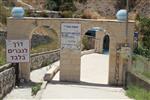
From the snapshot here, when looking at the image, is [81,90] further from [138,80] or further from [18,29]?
[18,29]

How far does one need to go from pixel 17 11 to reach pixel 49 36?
719 inches

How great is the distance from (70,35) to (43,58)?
29.4 ft

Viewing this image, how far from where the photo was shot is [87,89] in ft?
74.8

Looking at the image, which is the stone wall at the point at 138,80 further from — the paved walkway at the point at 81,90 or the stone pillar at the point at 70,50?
the stone pillar at the point at 70,50

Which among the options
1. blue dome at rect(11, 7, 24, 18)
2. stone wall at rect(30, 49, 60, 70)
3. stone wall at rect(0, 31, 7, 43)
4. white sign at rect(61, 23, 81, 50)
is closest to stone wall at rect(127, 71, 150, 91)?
white sign at rect(61, 23, 81, 50)

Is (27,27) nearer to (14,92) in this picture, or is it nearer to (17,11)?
(17,11)

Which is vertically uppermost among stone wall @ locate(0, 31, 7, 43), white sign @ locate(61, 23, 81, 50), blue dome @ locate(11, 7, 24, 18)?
blue dome @ locate(11, 7, 24, 18)

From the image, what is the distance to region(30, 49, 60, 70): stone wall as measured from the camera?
31358 millimetres

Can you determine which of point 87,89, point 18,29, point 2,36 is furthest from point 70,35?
point 2,36

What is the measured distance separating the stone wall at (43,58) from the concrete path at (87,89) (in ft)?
9.53

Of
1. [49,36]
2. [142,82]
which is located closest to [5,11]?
[49,36]

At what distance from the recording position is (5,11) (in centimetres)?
4431

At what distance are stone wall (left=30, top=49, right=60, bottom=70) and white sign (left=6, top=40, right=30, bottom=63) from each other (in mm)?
6523

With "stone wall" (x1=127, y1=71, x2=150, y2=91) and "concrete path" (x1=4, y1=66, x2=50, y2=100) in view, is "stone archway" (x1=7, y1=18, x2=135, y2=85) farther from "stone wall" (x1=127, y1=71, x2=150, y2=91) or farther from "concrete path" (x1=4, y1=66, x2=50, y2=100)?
"concrete path" (x1=4, y1=66, x2=50, y2=100)
